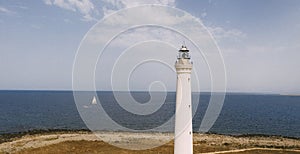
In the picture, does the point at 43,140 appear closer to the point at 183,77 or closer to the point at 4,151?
the point at 4,151

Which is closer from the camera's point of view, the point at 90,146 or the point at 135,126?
the point at 90,146

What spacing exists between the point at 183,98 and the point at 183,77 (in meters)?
1.00

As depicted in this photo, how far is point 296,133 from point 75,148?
41.6 meters

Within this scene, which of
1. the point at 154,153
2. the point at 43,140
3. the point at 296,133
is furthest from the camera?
the point at 296,133

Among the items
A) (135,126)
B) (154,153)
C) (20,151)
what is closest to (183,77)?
(154,153)

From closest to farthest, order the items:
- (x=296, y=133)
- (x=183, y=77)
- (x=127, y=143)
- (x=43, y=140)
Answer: (x=183, y=77), (x=127, y=143), (x=43, y=140), (x=296, y=133)

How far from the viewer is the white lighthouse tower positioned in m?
13.8

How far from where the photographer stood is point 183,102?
45.8 feet

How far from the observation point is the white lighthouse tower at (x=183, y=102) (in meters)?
13.8

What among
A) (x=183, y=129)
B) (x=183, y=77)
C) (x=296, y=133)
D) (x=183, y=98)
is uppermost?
(x=183, y=77)

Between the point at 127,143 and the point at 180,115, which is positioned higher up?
the point at 180,115

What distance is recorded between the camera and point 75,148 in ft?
102

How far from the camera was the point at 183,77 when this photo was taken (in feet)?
45.3

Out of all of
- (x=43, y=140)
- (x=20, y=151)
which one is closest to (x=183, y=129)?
(x=20, y=151)
